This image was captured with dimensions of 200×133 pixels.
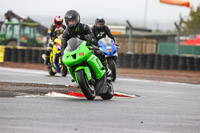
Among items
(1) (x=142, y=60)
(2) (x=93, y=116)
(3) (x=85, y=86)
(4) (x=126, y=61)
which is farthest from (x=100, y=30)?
(4) (x=126, y=61)

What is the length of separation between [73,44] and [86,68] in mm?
520

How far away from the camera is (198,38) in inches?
1200

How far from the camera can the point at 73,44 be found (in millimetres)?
9898

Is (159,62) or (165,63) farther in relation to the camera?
(159,62)

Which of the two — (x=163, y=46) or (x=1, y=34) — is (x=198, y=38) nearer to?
(x=163, y=46)

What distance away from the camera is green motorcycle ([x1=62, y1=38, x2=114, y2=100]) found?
959 centimetres

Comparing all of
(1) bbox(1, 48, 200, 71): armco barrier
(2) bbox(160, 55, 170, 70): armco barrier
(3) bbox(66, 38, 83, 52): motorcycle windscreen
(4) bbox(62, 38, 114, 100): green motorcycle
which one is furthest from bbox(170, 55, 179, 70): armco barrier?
(3) bbox(66, 38, 83, 52): motorcycle windscreen

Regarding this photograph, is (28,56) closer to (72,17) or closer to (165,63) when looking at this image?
(165,63)

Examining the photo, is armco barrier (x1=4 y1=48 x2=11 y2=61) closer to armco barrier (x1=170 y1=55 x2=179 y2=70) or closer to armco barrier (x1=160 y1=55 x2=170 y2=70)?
armco barrier (x1=160 y1=55 x2=170 y2=70)

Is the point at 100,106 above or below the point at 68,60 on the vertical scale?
below

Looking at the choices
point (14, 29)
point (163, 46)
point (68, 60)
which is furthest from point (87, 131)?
point (14, 29)

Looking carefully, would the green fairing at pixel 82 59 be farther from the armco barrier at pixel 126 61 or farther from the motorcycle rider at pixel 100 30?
the armco barrier at pixel 126 61

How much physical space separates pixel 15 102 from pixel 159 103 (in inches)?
107

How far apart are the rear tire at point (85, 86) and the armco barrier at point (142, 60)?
15.6 meters
